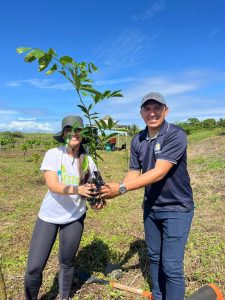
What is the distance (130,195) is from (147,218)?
18.1ft

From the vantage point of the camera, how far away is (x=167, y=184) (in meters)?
2.63

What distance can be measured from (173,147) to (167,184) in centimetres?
33

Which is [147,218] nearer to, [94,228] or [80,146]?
[80,146]

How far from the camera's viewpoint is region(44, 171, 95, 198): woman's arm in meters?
2.62

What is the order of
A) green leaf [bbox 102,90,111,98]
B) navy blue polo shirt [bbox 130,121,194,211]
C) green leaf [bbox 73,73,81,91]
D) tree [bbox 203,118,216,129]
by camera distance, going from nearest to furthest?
green leaf [bbox 73,73,81,91]
green leaf [bbox 102,90,111,98]
navy blue polo shirt [bbox 130,121,194,211]
tree [bbox 203,118,216,129]

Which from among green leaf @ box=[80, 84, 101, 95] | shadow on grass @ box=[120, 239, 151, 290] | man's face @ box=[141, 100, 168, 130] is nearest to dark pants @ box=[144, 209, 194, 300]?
man's face @ box=[141, 100, 168, 130]

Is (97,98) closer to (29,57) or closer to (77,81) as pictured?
(77,81)

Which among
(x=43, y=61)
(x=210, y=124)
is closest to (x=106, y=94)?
(x=43, y=61)

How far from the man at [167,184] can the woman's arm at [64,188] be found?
131 mm

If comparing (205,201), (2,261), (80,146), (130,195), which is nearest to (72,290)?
(2,261)

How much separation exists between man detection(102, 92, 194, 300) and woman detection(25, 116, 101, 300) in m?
0.46

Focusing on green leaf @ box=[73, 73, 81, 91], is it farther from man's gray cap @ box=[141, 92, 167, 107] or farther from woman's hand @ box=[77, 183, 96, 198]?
woman's hand @ box=[77, 183, 96, 198]

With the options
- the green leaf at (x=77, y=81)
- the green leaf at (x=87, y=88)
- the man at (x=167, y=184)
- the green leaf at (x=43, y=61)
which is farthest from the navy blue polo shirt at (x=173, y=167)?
the green leaf at (x=43, y=61)

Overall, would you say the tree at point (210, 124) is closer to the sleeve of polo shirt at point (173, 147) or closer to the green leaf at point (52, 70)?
the sleeve of polo shirt at point (173, 147)
